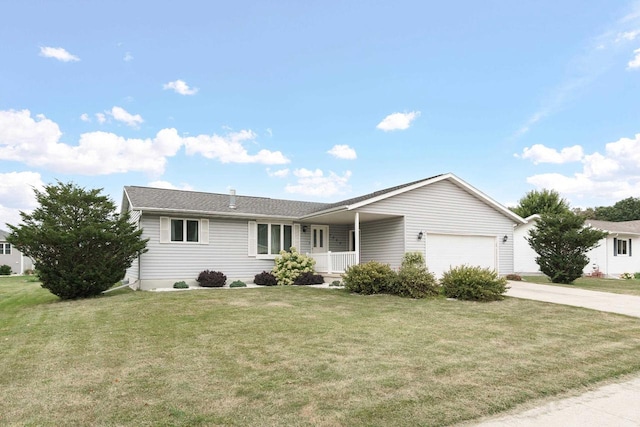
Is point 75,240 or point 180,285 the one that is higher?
point 75,240

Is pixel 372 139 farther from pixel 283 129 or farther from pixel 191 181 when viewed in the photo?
pixel 191 181

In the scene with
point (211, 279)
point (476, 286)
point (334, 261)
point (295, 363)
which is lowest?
point (211, 279)

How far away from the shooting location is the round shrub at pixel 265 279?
17016mm

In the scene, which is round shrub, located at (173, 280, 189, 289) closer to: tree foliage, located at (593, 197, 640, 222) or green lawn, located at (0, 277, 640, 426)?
green lawn, located at (0, 277, 640, 426)

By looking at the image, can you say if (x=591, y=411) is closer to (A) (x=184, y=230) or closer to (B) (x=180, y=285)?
(B) (x=180, y=285)

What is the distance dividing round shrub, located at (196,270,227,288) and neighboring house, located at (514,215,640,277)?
1922cm

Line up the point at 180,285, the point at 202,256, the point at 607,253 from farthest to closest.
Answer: the point at 607,253, the point at 202,256, the point at 180,285

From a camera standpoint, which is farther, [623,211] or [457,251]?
[623,211]

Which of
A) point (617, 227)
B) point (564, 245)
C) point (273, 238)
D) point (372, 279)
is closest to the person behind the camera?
point (372, 279)

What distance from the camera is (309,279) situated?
17.1m

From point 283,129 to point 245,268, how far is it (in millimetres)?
8513

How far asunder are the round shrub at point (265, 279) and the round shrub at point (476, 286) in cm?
747

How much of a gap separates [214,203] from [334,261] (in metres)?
6.18

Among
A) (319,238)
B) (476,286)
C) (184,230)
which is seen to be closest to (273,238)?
(319,238)
